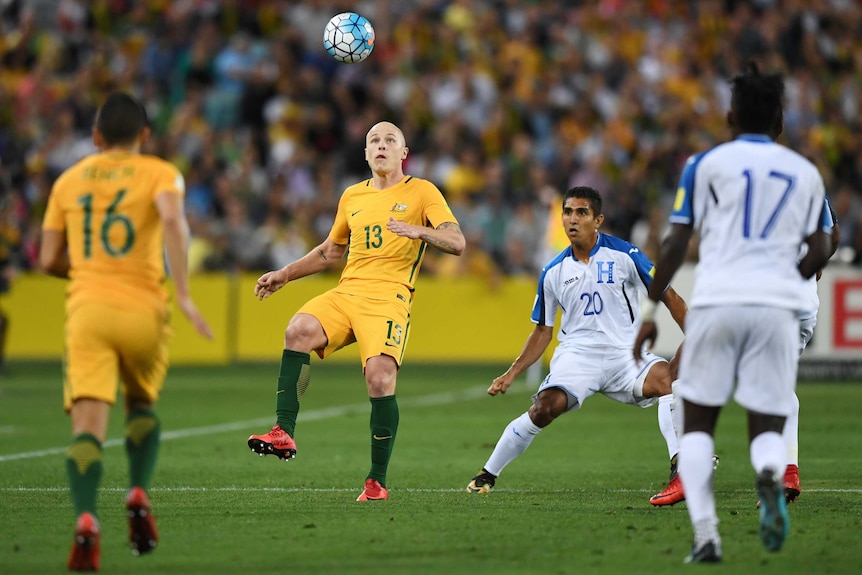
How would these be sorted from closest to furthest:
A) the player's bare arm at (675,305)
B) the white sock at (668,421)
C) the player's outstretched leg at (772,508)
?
the player's outstretched leg at (772,508) < the player's bare arm at (675,305) < the white sock at (668,421)

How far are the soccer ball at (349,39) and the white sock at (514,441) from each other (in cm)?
377

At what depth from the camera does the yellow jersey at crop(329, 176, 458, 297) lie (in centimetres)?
941

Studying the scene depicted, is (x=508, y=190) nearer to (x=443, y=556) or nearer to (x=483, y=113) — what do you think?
(x=483, y=113)

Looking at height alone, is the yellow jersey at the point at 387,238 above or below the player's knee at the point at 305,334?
above

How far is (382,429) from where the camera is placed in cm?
912

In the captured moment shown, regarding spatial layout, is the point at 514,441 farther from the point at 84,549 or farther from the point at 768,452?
the point at 84,549

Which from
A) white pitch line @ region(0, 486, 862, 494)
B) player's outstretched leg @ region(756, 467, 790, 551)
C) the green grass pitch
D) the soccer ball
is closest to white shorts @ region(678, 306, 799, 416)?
player's outstretched leg @ region(756, 467, 790, 551)

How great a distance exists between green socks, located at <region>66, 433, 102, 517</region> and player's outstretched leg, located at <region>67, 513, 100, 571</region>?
0.10 metres

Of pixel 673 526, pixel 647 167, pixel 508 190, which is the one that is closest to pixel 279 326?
pixel 508 190

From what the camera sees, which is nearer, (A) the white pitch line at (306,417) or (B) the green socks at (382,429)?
(B) the green socks at (382,429)

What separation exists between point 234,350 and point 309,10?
7192mm

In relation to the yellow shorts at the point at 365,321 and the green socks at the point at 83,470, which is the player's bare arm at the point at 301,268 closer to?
the yellow shorts at the point at 365,321

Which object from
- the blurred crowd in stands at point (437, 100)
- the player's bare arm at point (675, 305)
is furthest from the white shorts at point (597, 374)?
the blurred crowd in stands at point (437, 100)

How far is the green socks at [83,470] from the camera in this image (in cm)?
634
